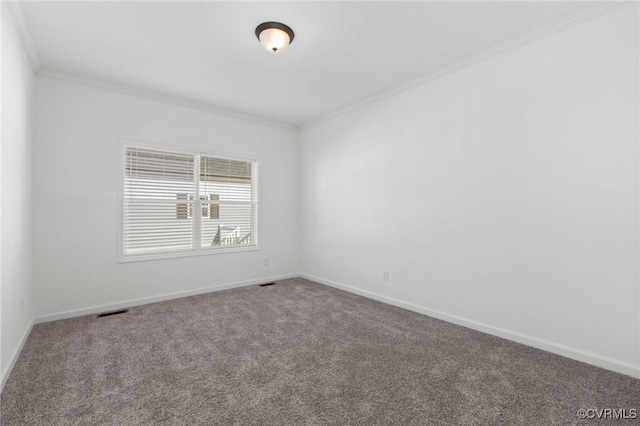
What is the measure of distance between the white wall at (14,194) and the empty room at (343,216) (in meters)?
0.03

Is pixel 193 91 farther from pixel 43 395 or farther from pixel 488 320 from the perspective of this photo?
pixel 488 320

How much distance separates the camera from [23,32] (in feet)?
8.26

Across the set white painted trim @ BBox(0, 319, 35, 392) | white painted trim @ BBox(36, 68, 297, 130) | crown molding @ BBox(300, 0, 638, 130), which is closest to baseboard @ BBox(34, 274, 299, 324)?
white painted trim @ BBox(0, 319, 35, 392)

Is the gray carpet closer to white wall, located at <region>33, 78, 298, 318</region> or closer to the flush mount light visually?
white wall, located at <region>33, 78, 298, 318</region>

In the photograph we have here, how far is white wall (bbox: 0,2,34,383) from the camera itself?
2.13 m

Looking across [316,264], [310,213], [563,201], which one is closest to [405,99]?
[563,201]

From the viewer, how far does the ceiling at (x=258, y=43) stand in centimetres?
231

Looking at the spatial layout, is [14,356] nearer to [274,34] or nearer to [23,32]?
[23,32]

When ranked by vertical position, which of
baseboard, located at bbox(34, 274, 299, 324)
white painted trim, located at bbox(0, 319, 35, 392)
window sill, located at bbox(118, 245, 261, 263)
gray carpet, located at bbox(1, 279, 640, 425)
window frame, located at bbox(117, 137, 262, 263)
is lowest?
gray carpet, located at bbox(1, 279, 640, 425)

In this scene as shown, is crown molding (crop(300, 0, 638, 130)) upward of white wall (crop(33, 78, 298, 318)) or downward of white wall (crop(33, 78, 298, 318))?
upward

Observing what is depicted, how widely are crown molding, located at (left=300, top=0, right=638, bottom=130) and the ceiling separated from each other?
53 millimetres

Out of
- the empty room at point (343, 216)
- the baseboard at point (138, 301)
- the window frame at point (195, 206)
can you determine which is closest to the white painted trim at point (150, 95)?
the empty room at point (343, 216)

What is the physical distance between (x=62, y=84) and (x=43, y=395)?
315cm

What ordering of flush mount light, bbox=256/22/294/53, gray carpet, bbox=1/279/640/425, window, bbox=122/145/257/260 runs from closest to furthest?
gray carpet, bbox=1/279/640/425 → flush mount light, bbox=256/22/294/53 → window, bbox=122/145/257/260
